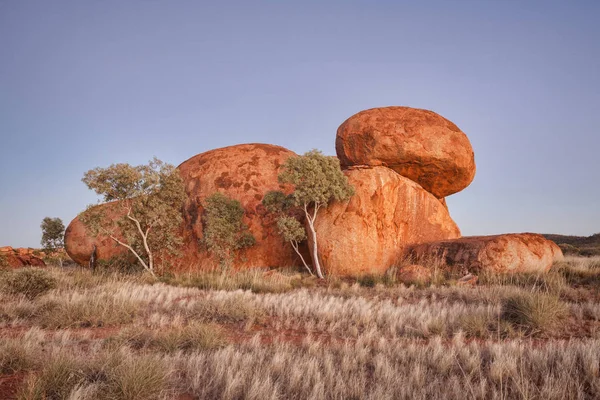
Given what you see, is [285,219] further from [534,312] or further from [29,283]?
[534,312]

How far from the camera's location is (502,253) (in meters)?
15.4

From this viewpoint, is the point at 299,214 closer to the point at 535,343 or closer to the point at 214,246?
the point at 214,246

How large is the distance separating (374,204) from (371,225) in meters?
0.94

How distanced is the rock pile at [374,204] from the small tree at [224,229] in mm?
791

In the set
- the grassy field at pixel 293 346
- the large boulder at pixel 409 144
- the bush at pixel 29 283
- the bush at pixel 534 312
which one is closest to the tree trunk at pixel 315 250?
the large boulder at pixel 409 144

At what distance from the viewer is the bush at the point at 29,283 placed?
11602 mm

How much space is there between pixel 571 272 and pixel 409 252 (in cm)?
633

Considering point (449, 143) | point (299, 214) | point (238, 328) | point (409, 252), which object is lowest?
point (238, 328)

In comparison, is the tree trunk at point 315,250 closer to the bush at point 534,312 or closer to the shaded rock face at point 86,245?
the bush at point 534,312

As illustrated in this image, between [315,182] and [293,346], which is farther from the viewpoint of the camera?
[315,182]

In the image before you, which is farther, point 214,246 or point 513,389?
point 214,246

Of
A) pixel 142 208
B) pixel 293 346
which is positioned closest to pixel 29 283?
pixel 142 208

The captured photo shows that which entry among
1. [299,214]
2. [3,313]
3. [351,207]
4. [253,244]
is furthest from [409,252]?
[3,313]

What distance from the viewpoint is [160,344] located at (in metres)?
6.47
